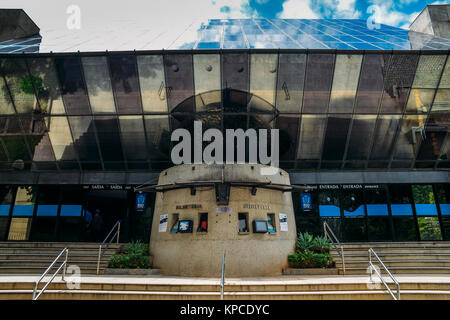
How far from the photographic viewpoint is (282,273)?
492 inches

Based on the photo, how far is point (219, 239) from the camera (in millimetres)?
12430

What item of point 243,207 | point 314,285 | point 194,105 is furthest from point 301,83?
point 314,285

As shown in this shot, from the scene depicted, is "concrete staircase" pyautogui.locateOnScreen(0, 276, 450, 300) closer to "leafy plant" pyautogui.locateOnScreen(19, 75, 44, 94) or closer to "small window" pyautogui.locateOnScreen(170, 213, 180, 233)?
"small window" pyautogui.locateOnScreen(170, 213, 180, 233)

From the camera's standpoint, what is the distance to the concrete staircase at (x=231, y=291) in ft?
25.9

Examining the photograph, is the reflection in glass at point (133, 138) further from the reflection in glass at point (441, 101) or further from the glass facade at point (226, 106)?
the reflection in glass at point (441, 101)

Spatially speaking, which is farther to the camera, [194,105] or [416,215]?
[416,215]

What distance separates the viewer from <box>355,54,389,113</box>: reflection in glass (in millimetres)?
16031

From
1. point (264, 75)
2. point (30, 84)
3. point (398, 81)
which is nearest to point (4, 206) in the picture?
point (30, 84)

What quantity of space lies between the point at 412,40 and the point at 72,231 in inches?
950

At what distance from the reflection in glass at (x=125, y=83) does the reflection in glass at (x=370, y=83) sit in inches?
490

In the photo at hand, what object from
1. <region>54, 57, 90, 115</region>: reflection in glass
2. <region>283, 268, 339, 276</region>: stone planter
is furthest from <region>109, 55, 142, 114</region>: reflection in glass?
<region>283, 268, 339, 276</region>: stone planter

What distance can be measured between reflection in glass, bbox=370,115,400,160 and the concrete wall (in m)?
8.31

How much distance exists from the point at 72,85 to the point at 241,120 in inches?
380

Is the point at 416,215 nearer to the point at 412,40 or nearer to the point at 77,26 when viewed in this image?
the point at 412,40
